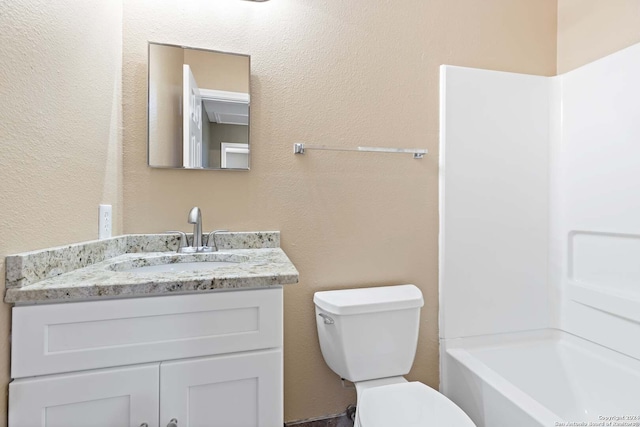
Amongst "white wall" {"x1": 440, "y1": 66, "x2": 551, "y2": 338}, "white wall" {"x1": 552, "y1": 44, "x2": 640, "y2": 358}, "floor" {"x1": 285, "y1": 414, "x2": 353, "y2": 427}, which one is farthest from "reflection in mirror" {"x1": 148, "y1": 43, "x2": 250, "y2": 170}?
"white wall" {"x1": 552, "y1": 44, "x2": 640, "y2": 358}

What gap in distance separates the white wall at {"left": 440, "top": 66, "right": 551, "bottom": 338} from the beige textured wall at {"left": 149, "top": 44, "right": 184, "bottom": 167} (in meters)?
1.22

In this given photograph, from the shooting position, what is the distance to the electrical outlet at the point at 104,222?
3.52 feet

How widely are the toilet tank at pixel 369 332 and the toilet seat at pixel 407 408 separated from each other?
0.10 metres

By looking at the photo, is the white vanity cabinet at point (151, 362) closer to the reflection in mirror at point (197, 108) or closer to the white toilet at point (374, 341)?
the white toilet at point (374, 341)

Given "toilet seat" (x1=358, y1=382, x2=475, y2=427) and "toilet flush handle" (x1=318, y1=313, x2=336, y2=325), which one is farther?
"toilet flush handle" (x1=318, y1=313, x2=336, y2=325)

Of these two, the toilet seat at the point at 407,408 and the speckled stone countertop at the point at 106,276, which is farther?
the toilet seat at the point at 407,408

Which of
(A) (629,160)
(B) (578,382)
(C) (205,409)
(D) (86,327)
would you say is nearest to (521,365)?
(B) (578,382)

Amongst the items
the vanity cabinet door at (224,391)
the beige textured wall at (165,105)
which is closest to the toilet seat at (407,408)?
the vanity cabinet door at (224,391)

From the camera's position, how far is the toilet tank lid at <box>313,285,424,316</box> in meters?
1.22

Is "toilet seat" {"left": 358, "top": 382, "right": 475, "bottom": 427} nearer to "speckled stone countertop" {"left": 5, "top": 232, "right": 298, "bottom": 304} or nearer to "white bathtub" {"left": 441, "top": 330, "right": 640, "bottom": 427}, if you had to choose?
"white bathtub" {"left": 441, "top": 330, "right": 640, "bottom": 427}

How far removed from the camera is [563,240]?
5.29 feet

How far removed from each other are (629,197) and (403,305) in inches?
42.3

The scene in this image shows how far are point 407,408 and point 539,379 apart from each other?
2.74ft

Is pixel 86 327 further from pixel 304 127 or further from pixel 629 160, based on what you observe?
pixel 629 160
